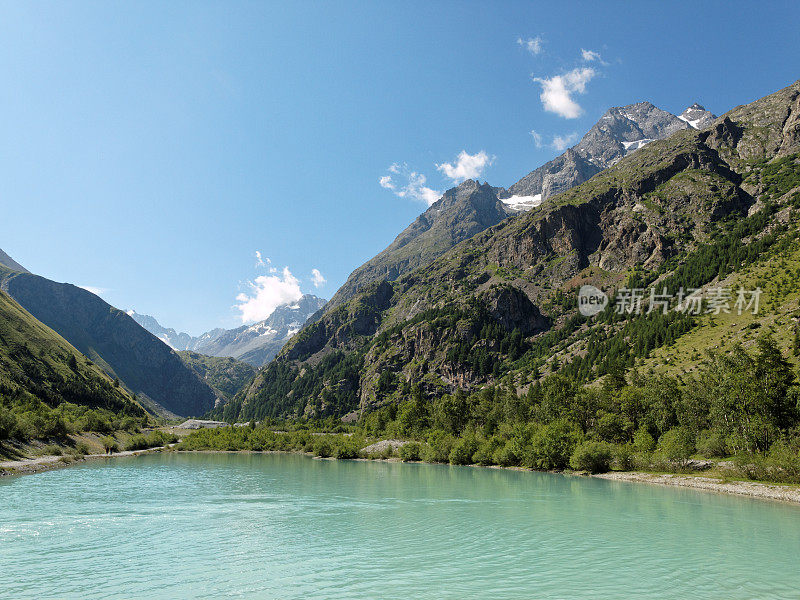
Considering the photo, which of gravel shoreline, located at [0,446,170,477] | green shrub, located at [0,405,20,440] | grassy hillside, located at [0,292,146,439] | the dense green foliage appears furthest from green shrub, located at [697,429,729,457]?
the dense green foliage

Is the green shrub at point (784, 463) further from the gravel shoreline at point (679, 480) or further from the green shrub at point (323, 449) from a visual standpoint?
the green shrub at point (323, 449)

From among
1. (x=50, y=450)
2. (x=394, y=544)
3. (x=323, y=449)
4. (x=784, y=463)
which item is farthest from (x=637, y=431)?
(x=50, y=450)

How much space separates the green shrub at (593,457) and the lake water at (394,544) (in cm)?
1888

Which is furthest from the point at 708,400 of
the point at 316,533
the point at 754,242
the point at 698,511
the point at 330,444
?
the point at 754,242

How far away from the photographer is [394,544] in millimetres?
36719

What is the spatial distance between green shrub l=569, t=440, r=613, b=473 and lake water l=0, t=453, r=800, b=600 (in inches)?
743

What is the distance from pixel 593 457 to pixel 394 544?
6511 centimetres

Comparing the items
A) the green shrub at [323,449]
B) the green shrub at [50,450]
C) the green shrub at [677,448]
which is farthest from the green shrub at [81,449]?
the green shrub at [677,448]

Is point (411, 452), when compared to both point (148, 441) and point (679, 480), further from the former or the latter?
point (148, 441)

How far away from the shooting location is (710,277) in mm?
197250

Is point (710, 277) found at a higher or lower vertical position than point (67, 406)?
higher

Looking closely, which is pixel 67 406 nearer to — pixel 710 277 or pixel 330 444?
pixel 330 444

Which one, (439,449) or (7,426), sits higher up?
(7,426)

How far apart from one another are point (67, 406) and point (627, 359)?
8890 inches
